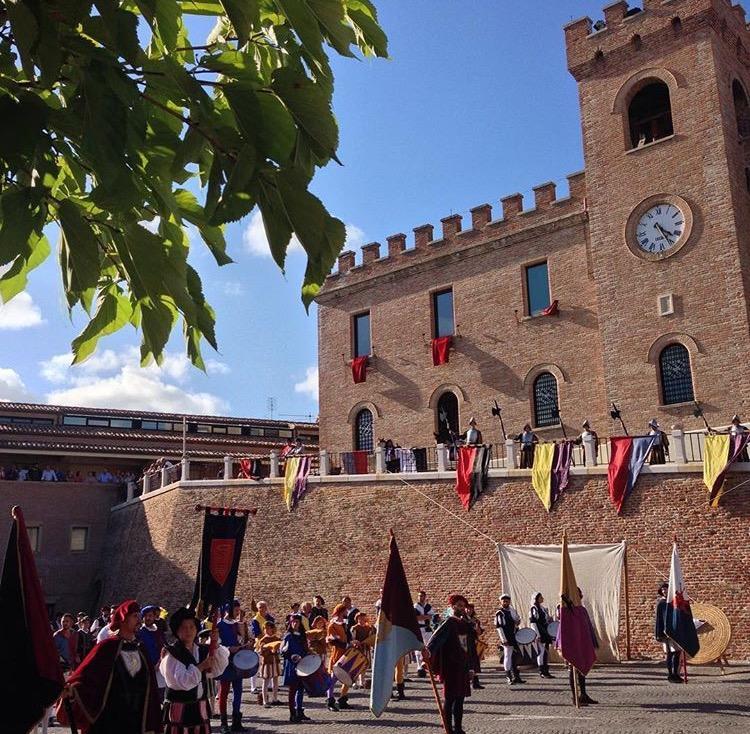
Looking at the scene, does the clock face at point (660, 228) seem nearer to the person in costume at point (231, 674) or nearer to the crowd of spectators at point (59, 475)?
the person in costume at point (231, 674)

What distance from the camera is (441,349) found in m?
29.7

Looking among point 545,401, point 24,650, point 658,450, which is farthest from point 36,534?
point 24,650

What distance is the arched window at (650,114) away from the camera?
81.6ft

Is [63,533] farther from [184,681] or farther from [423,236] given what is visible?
[184,681]

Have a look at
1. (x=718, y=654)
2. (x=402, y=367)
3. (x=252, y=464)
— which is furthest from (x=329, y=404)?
(x=718, y=654)

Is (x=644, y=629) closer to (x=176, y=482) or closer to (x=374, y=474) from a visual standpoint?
(x=374, y=474)

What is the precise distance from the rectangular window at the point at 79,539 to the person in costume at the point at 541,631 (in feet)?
83.1

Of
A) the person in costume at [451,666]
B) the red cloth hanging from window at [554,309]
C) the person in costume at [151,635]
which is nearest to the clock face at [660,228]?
the red cloth hanging from window at [554,309]

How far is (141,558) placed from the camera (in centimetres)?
3128

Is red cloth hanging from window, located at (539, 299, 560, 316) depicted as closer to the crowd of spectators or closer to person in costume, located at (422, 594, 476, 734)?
person in costume, located at (422, 594, 476, 734)

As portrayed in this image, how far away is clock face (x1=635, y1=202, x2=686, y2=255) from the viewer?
23578 mm

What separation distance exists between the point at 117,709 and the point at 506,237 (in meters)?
24.3

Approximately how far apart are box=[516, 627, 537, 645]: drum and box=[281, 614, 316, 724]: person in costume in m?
4.47

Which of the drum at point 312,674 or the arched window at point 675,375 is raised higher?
the arched window at point 675,375
